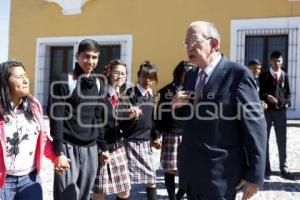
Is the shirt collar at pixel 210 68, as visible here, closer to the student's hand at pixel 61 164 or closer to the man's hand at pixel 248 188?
the man's hand at pixel 248 188

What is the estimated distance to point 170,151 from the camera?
492 cm

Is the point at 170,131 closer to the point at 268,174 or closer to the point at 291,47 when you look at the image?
the point at 268,174

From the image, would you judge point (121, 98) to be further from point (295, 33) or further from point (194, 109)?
point (295, 33)

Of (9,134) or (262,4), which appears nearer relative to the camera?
(9,134)

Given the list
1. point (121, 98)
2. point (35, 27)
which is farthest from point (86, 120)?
point (35, 27)

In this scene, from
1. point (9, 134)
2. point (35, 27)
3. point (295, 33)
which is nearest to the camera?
point (9, 134)

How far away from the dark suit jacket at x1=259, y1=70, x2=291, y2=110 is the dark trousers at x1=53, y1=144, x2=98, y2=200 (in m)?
3.44

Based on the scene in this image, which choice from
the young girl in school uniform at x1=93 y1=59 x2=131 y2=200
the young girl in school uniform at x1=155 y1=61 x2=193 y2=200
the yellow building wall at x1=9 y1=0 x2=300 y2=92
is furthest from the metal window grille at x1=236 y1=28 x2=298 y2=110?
the young girl in school uniform at x1=93 y1=59 x2=131 y2=200

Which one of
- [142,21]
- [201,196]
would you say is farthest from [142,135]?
[142,21]

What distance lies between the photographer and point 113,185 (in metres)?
4.11

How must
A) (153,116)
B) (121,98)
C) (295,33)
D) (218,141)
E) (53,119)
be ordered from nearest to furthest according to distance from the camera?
(218,141)
(53,119)
(121,98)
(153,116)
(295,33)

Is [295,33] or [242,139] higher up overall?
[295,33]

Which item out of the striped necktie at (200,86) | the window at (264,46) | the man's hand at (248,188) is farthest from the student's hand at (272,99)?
the window at (264,46)

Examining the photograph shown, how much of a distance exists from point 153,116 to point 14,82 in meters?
2.10
